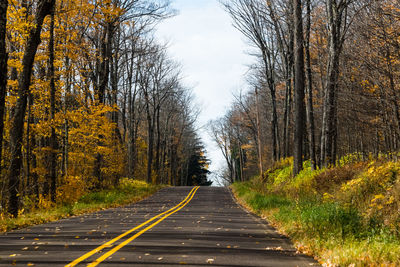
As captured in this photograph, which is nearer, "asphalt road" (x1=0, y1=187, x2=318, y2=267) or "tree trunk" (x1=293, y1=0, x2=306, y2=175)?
"asphalt road" (x1=0, y1=187, x2=318, y2=267)

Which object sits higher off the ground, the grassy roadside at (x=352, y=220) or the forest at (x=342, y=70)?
the forest at (x=342, y=70)

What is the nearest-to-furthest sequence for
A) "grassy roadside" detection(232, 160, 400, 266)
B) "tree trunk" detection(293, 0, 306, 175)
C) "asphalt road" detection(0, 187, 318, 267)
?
"grassy roadside" detection(232, 160, 400, 266)
"asphalt road" detection(0, 187, 318, 267)
"tree trunk" detection(293, 0, 306, 175)

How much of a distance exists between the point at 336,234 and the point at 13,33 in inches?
706

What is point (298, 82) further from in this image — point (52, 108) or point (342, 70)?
point (52, 108)

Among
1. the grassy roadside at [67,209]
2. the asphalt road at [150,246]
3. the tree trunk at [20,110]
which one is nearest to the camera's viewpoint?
the asphalt road at [150,246]

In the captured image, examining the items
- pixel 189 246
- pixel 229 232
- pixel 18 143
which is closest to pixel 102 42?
pixel 18 143

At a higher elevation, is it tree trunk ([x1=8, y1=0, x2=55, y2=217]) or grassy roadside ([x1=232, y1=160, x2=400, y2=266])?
tree trunk ([x1=8, y1=0, x2=55, y2=217])

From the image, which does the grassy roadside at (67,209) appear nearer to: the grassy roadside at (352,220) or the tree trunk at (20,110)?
the tree trunk at (20,110)

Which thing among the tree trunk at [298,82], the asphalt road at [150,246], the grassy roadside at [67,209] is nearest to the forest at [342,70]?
the tree trunk at [298,82]

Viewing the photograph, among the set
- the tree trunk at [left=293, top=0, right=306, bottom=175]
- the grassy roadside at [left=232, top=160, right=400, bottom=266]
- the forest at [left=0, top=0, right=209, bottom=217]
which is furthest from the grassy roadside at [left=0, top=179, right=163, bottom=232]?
the tree trunk at [left=293, top=0, right=306, bottom=175]

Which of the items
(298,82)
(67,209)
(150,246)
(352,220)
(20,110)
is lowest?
(150,246)

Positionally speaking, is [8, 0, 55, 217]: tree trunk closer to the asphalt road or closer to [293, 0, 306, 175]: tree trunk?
the asphalt road

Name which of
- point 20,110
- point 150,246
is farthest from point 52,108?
point 150,246

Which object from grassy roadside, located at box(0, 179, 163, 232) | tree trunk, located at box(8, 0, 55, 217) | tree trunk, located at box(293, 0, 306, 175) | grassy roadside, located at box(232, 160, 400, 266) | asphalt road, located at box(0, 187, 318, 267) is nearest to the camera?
grassy roadside, located at box(232, 160, 400, 266)
